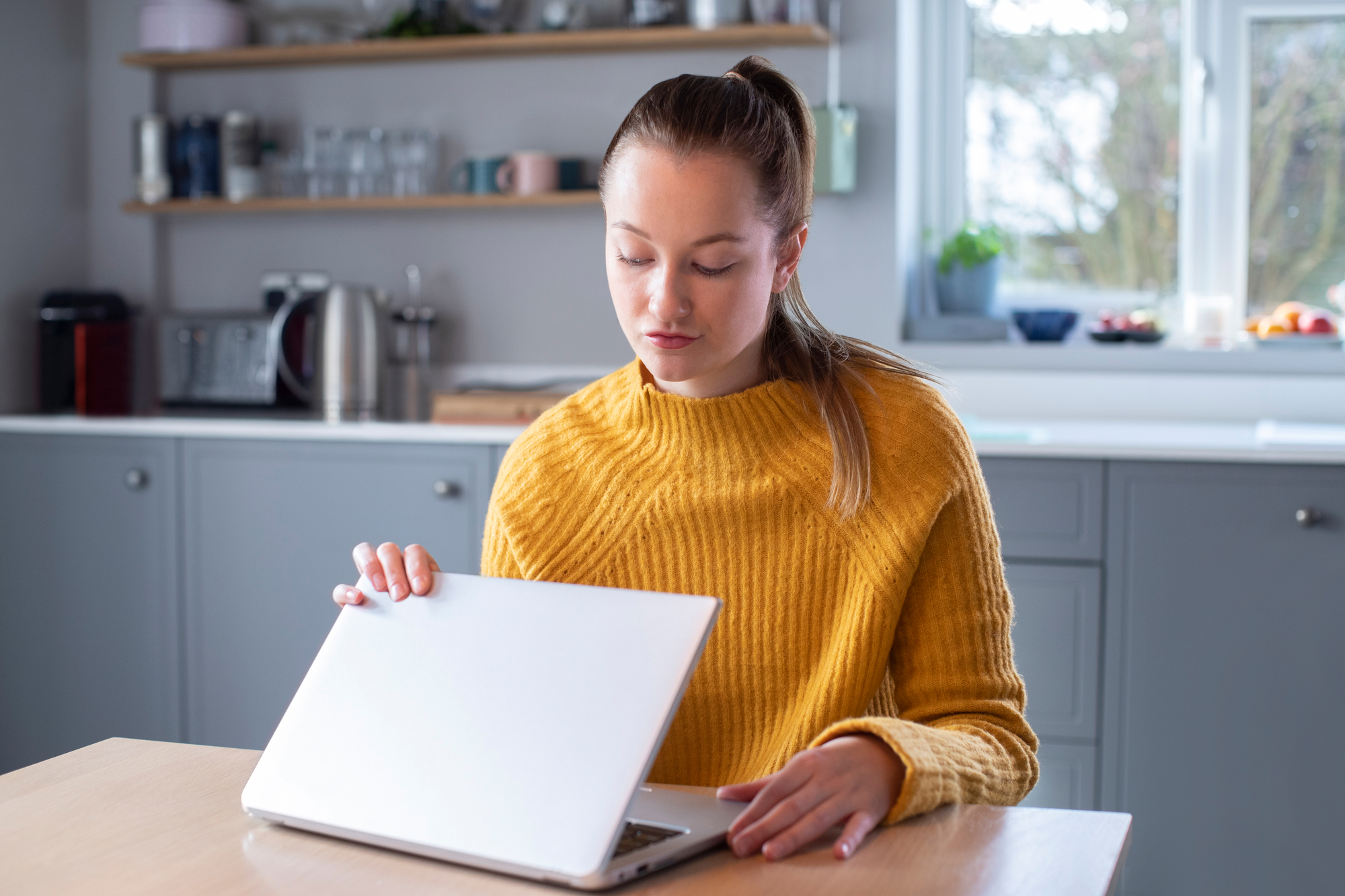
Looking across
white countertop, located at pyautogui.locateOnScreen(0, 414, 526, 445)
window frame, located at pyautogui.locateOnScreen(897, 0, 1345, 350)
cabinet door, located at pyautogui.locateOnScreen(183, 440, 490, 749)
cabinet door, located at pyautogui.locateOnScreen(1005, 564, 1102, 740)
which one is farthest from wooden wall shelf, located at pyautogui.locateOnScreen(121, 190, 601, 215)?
cabinet door, located at pyautogui.locateOnScreen(1005, 564, 1102, 740)

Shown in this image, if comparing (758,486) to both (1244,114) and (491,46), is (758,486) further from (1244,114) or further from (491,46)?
(1244,114)

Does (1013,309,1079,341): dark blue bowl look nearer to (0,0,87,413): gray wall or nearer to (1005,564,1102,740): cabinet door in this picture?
(1005,564,1102,740): cabinet door

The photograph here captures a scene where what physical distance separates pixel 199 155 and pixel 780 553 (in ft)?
7.93

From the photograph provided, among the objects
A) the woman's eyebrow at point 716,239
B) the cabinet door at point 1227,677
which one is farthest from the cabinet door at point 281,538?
the woman's eyebrow at point 716,239

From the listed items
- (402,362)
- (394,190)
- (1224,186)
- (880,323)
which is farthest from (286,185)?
(1224,186)

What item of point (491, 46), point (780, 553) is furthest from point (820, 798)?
point (491, 46)

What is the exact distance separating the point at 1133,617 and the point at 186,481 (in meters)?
1.87

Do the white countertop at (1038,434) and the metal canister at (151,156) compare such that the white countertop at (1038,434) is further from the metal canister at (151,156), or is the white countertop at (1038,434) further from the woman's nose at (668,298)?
the woman's nose at (668,298)

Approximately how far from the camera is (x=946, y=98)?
3008 millimetres

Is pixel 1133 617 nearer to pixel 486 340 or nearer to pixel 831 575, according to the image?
pixel 831 575

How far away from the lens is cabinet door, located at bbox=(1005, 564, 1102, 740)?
224 centimetres

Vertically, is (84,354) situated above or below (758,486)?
above

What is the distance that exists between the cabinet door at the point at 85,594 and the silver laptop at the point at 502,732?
2.07 meters

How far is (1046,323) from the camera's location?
284cm
